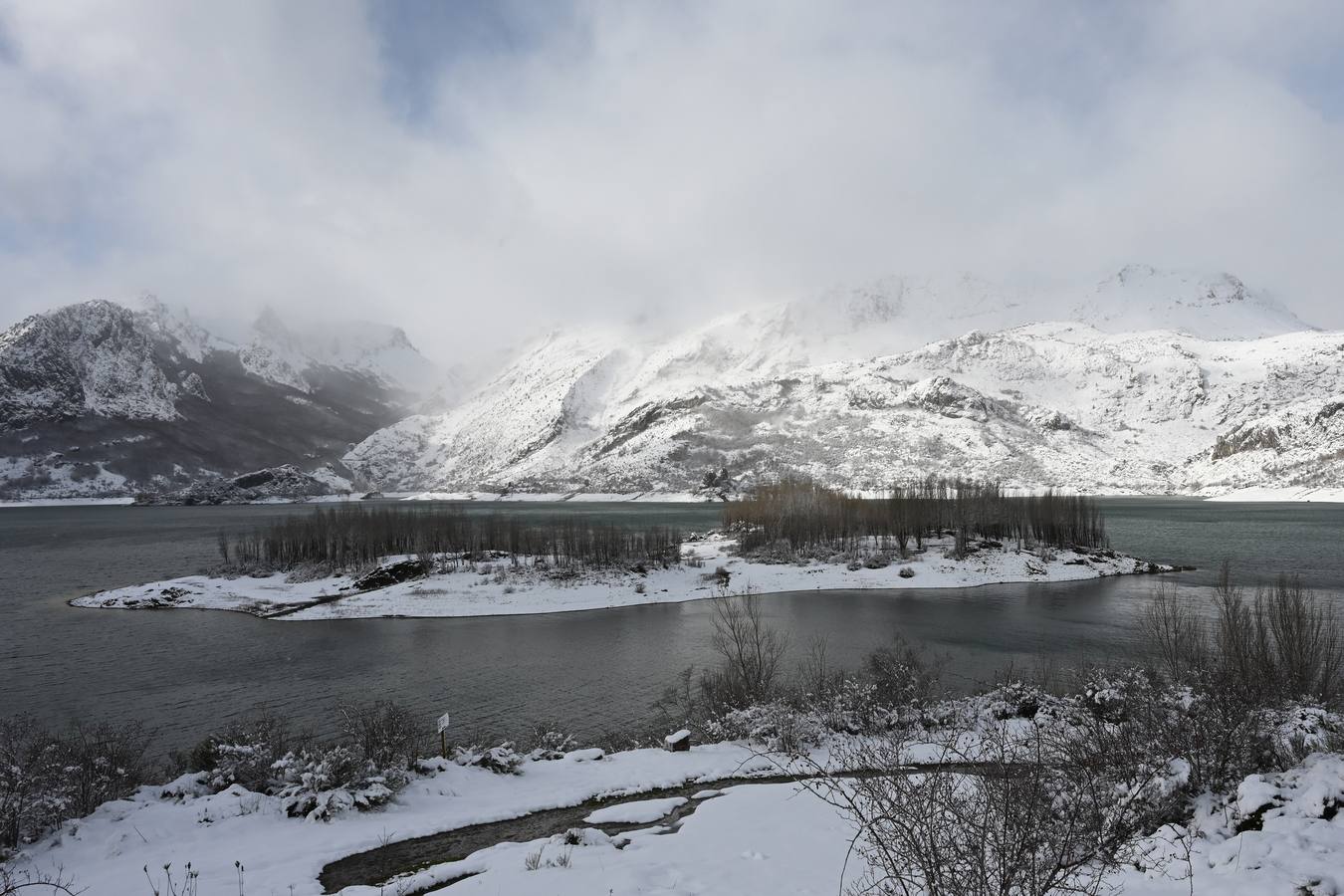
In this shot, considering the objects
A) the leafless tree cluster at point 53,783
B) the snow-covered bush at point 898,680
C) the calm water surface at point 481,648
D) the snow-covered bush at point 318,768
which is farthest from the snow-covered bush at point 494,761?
the snow-covered bush at point 898,680

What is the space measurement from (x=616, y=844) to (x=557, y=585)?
52596mm

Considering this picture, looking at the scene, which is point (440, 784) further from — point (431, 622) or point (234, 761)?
point (431, 622)

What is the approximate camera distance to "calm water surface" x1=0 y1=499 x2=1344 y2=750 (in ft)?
103

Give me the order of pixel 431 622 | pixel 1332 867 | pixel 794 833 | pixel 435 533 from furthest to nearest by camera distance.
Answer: pixel 435 533, pixel 431 622, pixel 794 833, pixel 1332 867

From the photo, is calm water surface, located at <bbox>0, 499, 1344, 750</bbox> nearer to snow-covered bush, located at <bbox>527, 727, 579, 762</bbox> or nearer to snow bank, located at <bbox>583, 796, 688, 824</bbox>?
snow-covered bush, located at <bbox>527, 727, 579, 762</bbox>

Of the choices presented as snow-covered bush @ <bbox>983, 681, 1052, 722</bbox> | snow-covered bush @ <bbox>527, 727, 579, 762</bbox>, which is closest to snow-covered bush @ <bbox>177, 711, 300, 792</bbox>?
snow-covered bush @ <bbox>527, 727, 579, 762</bbox>

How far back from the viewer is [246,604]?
58688mm

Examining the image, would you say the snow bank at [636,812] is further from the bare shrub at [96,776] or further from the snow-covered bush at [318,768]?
the bare shrub at [96,776]

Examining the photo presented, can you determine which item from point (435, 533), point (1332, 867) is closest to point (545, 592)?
point (435, 533)

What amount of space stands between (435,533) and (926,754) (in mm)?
70861

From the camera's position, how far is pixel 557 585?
209 feet

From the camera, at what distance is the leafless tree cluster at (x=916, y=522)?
274 ft

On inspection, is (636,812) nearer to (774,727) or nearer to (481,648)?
(774,727)

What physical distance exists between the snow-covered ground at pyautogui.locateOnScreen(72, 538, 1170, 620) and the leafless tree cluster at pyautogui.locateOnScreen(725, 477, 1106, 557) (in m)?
8.23
